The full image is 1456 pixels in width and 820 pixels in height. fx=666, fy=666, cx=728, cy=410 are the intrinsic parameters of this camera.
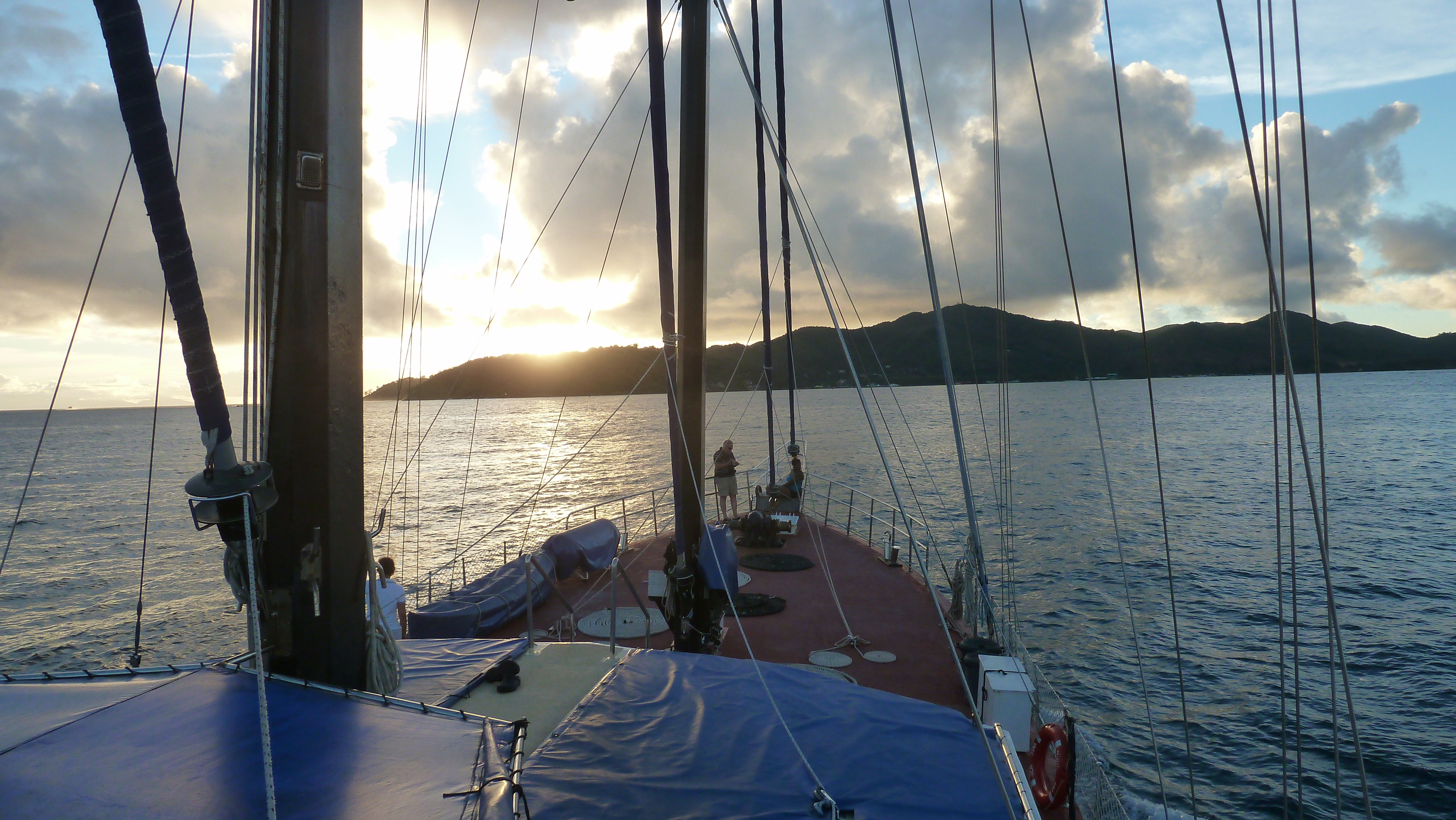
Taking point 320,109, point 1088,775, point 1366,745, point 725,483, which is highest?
point 320,109

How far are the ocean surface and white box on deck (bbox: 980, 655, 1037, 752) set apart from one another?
1.34 m

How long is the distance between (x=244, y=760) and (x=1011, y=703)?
575cm

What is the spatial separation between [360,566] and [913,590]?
950 cm

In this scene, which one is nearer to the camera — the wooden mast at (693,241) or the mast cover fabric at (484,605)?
the wooden mast at (693,241)

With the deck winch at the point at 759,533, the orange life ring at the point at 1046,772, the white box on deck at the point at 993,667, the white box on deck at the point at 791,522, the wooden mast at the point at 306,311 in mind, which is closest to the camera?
the wooden mast at the point at 306,311

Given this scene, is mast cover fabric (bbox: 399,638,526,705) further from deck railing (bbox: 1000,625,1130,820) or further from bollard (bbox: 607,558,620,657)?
deck railing (bbox: 1000,625,1130,820)

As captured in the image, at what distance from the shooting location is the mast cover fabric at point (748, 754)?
290cm

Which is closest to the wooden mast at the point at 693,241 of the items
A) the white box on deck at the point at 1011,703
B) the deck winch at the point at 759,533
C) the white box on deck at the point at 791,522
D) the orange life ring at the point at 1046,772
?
the white box on deck at the point at 1011,703

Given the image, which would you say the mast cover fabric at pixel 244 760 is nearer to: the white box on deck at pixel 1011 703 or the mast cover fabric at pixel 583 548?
the white box on deck at pixel 1011 703

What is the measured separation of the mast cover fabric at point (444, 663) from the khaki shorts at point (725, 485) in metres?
10.4

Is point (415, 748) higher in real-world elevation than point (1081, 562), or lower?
higher

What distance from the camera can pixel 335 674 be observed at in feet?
10.5

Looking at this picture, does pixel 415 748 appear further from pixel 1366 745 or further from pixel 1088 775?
pixel 1366 745

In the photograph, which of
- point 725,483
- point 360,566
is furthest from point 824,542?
point 360,566
